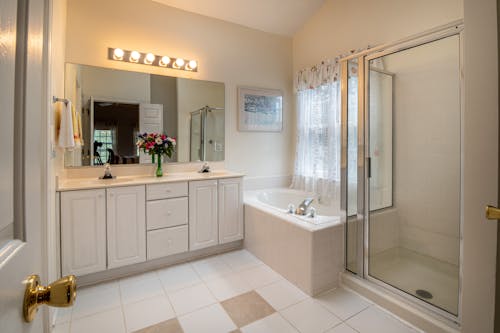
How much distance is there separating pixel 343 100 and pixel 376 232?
1167mm

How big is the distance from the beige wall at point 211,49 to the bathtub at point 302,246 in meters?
1.08

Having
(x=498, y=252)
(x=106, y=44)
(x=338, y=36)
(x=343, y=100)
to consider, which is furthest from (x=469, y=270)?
(x=106, y=44)

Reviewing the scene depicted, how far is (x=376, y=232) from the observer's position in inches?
86.6

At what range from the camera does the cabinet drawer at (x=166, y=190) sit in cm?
233

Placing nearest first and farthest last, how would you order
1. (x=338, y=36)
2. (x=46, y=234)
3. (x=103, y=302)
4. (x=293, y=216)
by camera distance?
(x=46, y=234) < (x=103, y=302) < (x=293, y=216) < (x=338, y=36)

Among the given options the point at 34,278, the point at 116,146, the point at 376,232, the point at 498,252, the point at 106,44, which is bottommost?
the point at 376,232

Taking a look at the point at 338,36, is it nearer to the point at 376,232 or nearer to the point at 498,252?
the point at 376,232

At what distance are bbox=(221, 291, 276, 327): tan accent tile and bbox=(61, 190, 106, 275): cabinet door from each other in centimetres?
113

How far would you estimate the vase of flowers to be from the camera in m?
2.65

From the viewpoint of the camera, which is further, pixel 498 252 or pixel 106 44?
pixel 106 44

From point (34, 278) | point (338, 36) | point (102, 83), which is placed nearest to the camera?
point (34, 278)

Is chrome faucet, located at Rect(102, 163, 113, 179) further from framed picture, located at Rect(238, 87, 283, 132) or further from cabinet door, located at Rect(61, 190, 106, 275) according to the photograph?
framed picture, located at Rect(238, 87, 283, 132)

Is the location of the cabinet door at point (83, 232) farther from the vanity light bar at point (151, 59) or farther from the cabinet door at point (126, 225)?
the vanity light bar at point (151, 59)

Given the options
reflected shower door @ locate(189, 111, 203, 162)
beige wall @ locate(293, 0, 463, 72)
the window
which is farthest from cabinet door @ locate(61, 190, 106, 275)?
beige wall @ locate(293, 0, 463, 72)
